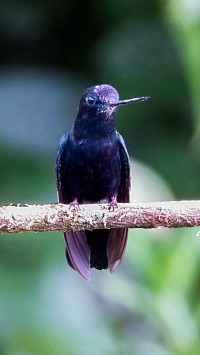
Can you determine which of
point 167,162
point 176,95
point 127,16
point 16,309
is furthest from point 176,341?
point 127,16

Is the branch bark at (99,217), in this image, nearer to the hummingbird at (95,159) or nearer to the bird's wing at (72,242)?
the bird's wing at (72,242)

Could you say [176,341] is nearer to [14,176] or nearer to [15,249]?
[15,249]

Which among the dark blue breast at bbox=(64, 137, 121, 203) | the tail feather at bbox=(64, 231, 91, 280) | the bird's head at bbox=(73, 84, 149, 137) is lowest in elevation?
the tail feather at bbox=(64, 231, 91, 280)

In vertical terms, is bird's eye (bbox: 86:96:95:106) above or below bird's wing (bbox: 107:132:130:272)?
above

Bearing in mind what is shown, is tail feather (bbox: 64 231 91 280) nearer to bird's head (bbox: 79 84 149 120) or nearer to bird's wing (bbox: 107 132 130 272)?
bird's wing (bbox: 107 132 130 272)

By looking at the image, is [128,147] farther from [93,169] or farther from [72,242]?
[72,242]

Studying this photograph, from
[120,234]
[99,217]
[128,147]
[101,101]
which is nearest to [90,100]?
[101,101]

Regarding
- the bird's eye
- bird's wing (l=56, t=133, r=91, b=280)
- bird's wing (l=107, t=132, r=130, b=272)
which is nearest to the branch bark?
bird's wing (l=56, t=133, r=91, b=280)

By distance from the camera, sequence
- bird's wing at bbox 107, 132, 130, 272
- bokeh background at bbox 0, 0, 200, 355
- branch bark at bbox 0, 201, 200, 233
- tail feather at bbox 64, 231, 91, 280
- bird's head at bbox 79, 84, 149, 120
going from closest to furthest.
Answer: branch bark at bbox 0, 201, 200, 233
tail feather at bbox 64, 231, 91, 280
bird's wing at bbox 107, 132, 130, 272
bird's head at bbox 79, 84, 149, 120
bokeh background at bbox 0, 0, 200, 355
